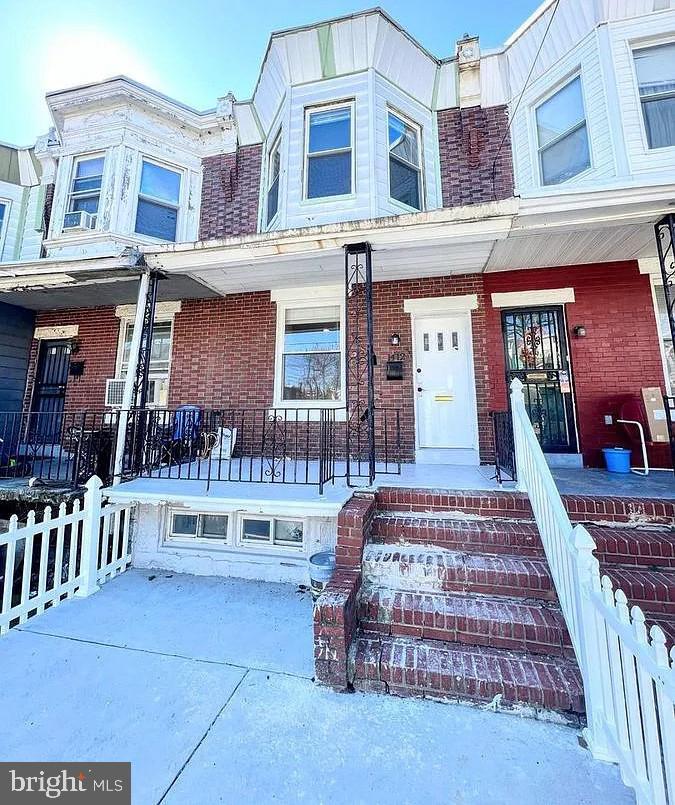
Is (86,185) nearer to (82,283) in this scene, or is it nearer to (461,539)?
(82,283)

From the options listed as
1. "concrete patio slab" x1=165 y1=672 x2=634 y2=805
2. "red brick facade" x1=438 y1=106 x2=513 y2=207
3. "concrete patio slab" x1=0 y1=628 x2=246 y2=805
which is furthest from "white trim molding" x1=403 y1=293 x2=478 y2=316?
"concrete patio slab" x1=0 y1=628 x2=246 y2=805

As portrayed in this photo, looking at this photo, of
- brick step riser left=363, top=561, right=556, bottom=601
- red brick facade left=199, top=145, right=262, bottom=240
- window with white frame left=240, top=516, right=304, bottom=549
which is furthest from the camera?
red brick facade left=199, top=145, right=262, bottom=240

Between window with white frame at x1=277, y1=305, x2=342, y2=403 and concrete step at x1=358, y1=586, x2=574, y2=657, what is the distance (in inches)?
152

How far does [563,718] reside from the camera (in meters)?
2.02

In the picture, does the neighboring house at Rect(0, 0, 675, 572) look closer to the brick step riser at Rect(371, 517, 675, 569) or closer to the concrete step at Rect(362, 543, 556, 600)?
the brick step riser at Rect(371, 517, 675, 569)

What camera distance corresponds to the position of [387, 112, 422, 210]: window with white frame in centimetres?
595

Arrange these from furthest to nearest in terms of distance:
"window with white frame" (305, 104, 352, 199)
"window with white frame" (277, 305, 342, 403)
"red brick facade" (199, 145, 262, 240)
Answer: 1. "red brick facade" (199, 145, 262, 240)
2. "window with white frame" (277, 305, 342, 403)
3. "window with white frame" (305, 104, 352, 199)

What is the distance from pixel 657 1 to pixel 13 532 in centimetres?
990

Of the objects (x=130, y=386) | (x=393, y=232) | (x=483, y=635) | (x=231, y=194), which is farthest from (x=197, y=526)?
(x=231, y=194)

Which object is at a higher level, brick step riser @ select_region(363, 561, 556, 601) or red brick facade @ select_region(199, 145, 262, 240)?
red brick facade @ select_region(199, 145, 262, 240)

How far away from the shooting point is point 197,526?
445cm

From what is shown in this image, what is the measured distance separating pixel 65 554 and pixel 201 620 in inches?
100

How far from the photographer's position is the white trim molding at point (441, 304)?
5.68 m

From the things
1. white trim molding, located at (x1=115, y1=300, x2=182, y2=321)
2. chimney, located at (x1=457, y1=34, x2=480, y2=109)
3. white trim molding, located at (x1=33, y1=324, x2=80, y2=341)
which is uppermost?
chimney, located at (x1=457, y1=34, x2=480, y2=109)
